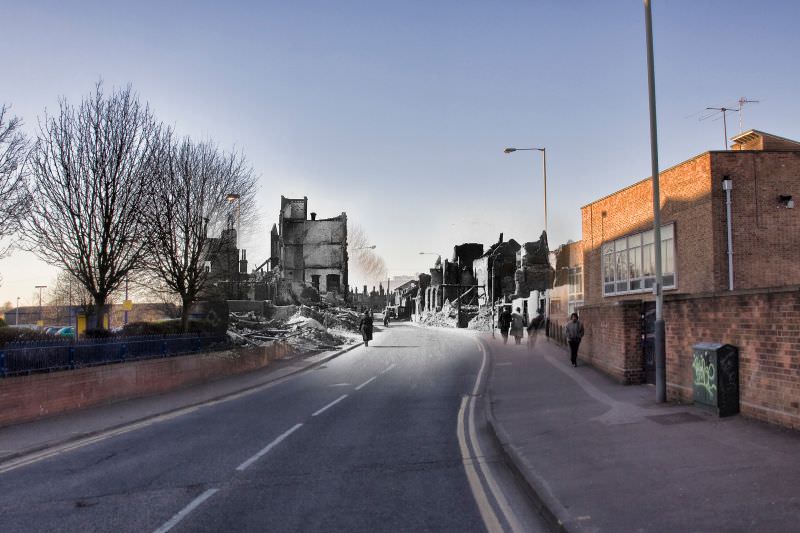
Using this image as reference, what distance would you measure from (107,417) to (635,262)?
1924 centimetres

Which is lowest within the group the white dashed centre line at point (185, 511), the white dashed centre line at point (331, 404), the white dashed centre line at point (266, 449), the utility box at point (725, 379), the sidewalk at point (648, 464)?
the white dashed centre line at point (331, 404)

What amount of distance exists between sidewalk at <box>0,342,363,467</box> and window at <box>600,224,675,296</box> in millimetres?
13764

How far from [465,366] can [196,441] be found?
15.7 m

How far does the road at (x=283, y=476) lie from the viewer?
6.68 meters

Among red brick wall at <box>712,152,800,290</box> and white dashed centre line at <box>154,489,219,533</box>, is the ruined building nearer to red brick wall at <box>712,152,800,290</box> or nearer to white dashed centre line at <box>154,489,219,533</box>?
red brick wall at <box>712,152,800,290</box>

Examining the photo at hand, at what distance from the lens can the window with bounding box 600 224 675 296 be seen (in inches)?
898

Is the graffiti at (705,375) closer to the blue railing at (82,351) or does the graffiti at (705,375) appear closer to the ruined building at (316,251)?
the blue railing at (82,351)

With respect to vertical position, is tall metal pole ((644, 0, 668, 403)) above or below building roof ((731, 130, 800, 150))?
below

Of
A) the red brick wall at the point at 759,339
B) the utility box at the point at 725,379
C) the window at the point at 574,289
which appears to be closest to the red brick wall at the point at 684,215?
the red brick wall at the point at 759,339

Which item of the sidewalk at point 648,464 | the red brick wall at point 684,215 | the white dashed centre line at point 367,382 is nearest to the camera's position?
the sidewalk at point 648,464

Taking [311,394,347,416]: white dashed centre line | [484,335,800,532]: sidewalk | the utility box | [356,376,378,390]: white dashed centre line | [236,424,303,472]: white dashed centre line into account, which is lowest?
[356,376,378,390]: white dashed centre line

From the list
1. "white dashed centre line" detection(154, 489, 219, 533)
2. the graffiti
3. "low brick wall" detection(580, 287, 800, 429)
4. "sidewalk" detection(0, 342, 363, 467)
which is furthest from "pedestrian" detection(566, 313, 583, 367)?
"white dashed centre line" detection(154, 489, 219, 533)

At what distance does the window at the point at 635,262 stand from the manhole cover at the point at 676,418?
482 inches

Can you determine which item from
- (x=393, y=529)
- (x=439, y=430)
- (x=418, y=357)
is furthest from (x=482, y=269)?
(x=393, y=529)
